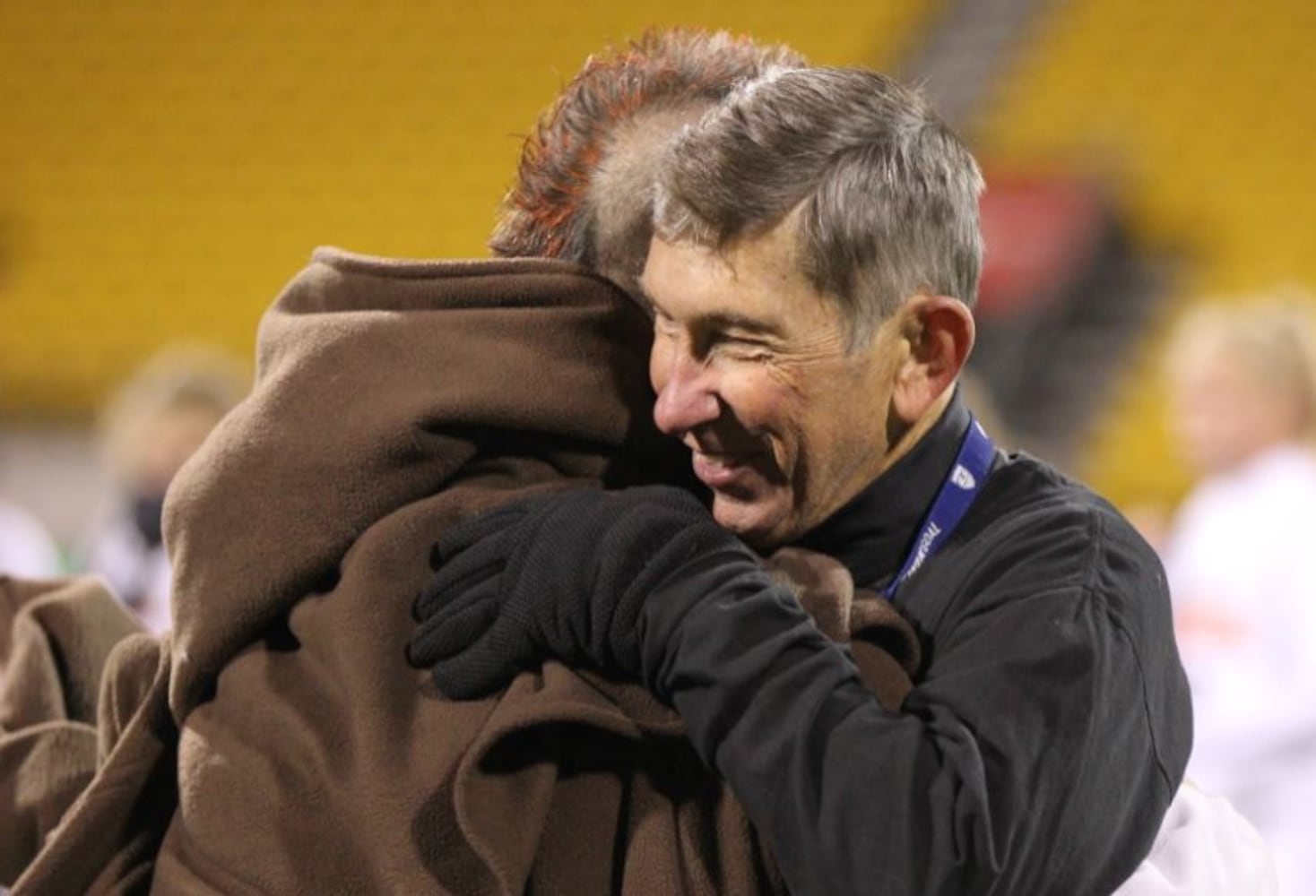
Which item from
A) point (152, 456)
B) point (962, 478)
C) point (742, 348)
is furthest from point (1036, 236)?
point (742, 348)

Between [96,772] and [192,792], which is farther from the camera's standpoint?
[96,772]

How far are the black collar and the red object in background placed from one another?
5776 millimetres

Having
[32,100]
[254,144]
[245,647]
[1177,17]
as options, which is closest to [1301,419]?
[245,647]

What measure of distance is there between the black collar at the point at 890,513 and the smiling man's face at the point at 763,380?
0.02 metres

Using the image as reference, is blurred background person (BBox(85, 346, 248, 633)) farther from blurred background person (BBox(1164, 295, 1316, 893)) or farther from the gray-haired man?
the gray-haired man

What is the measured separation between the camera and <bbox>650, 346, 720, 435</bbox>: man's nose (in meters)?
1.06

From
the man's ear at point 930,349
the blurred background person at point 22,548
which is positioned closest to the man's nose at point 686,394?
the man's ear at point 930,349

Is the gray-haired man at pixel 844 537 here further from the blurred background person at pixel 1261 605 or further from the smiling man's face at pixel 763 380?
the blurred background person at pixel 1261 605

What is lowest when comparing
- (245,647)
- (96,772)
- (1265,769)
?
(1265,769)

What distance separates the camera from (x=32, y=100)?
7785mm

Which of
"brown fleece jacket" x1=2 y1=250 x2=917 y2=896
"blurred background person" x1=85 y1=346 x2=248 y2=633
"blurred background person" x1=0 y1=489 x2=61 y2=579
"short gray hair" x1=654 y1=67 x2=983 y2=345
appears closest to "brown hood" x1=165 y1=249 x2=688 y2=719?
"brown fleece jacket" x1=2 y1=250 x2=917 y2=896

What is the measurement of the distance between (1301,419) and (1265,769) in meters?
0.68

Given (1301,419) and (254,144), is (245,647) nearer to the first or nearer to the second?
(1301,419)

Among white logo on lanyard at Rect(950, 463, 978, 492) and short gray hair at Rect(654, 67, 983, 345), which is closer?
short gray hair at Rect(654, 67, 983, 345)
